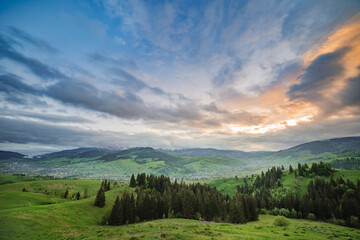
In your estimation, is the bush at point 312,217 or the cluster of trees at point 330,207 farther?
the bush at point 312,217

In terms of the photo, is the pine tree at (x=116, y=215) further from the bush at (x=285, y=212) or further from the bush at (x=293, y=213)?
the bush at (x=293, y=213)

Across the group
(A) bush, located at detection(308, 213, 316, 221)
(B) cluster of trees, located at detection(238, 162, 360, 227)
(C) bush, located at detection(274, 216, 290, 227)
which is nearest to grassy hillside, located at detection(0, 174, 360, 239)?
(C) bush, located at detection(274, 216, 290, 227)

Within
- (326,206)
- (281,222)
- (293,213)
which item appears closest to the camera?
(281,222)

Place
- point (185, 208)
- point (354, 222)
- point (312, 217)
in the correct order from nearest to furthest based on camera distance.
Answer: point (354, 222) → point (185, 208) → point (312, 217)

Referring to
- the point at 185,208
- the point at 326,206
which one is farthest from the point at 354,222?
the point at 185,208

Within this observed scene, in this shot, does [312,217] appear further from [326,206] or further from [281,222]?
[281,222]

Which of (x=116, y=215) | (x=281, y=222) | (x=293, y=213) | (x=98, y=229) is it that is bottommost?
(x=293, y=213)

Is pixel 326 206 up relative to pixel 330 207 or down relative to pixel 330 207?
down

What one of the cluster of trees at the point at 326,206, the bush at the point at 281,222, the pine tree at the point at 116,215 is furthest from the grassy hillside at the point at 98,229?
the cluster of trees at the point at 326,206

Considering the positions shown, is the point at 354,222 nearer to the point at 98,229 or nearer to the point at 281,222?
the point at 281,222

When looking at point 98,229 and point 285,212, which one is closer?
point 98,229

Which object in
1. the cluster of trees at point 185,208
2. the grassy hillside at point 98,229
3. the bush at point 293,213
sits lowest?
the bush at point 293,213

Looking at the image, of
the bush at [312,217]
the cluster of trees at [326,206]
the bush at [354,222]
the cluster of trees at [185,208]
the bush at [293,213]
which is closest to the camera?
the bush at [354,222]

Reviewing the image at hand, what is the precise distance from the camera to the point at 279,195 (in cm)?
16850
